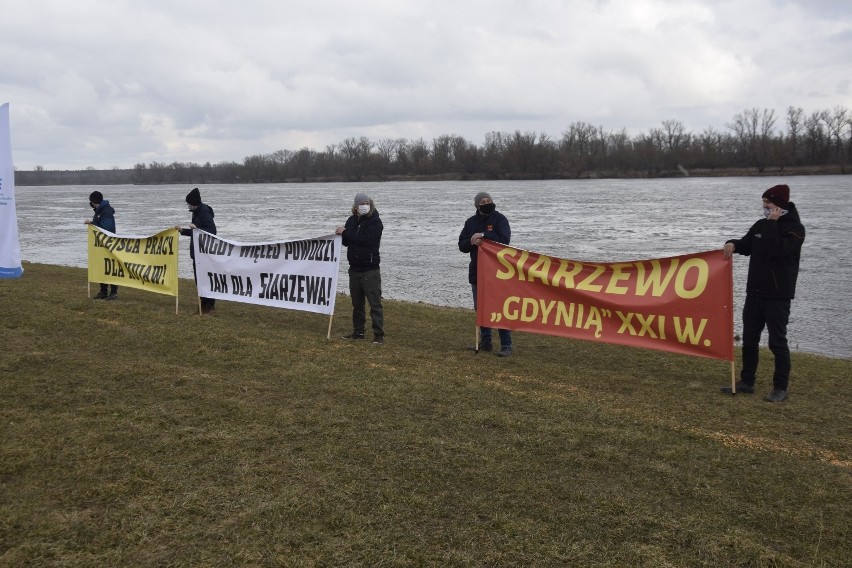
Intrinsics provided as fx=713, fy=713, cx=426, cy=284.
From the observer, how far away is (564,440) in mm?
5617

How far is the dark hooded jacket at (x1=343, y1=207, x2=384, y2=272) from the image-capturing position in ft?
29.9

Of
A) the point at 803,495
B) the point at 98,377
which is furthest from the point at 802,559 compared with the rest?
the point at 98,377

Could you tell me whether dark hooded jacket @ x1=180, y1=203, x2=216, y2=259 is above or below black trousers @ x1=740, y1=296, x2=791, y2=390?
above

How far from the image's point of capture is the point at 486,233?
8.98 m

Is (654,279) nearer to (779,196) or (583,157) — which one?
(779,196)

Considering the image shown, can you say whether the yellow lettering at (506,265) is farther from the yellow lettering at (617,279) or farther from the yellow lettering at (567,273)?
the yellow lettering at (617,279)

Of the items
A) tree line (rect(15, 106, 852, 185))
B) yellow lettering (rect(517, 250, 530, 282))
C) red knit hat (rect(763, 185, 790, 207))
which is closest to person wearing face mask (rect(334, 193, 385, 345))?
yellow lettering (rect(517, 250, 530, 282))

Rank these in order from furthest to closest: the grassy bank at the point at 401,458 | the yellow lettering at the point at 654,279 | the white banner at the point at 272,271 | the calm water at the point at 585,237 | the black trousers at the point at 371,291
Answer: the calm water at the point at 585,237 → the white banner at the point at 272,271 → the black trousers at the point at 371,291 → the yellow lettering at the point at 654,279 → the grassy bank at the point at 401,458

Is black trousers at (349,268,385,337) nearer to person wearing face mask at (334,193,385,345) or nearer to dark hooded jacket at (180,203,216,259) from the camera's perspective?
person wearing face mask at (334,193,385,345)

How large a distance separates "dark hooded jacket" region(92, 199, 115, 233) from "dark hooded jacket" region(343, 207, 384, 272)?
584 centimetres

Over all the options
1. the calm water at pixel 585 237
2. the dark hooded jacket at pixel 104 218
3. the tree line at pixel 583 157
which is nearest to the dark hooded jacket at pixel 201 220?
the dark hooded jacket at pixel 104 218

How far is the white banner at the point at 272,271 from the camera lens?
31.6 feet

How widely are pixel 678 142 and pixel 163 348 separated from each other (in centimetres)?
12215

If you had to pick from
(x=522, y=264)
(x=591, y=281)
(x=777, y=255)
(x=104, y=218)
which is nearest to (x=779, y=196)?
(x=777, y=255)
